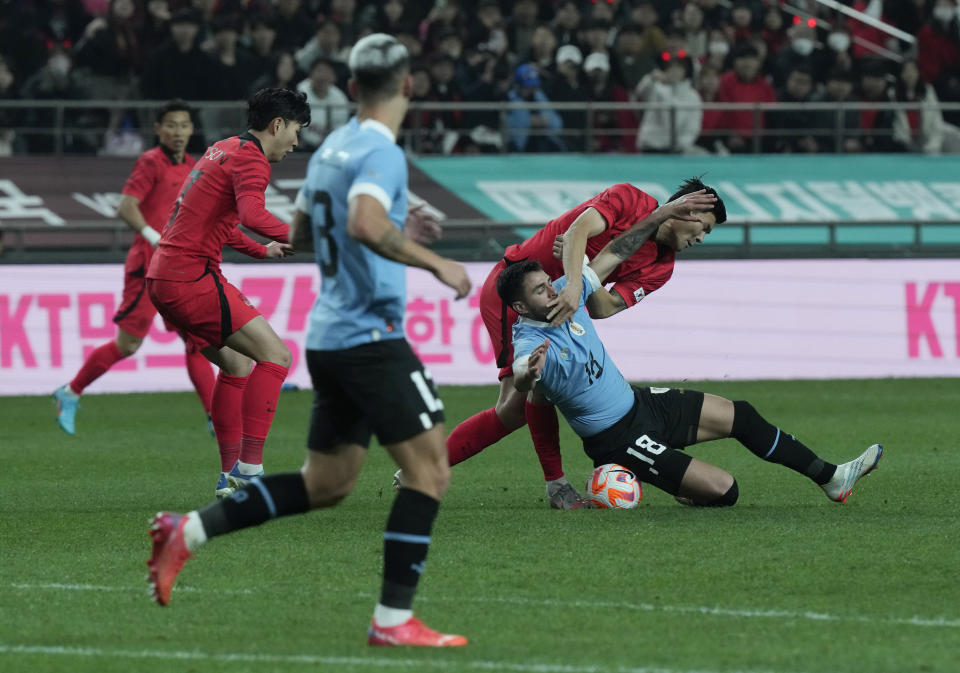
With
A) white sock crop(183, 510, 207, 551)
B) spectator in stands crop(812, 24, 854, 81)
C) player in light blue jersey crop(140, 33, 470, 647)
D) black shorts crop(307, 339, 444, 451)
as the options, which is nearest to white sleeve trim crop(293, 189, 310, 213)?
player in light blue jersey crop(140, 33, 470, 647)

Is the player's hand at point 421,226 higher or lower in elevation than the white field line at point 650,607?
higher

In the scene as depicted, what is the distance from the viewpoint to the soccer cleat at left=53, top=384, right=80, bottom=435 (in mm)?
12641

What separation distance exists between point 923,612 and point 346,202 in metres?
2.47

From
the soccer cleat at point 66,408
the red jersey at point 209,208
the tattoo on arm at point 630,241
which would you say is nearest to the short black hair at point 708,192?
the tattoo on arm at point 630,241

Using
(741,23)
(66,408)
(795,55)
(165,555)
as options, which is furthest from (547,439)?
(741,23)

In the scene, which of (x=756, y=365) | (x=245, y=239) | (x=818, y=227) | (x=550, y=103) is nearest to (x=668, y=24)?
(x=550, y=103)

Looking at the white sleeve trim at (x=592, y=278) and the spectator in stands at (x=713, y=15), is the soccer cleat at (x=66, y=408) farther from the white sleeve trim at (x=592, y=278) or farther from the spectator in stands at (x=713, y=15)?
the spectator in stands at (x=713, y=15)

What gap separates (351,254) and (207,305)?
3577 millimetres

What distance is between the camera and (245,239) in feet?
31.0

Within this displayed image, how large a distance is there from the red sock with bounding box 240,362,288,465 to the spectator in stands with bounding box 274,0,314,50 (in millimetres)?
10805

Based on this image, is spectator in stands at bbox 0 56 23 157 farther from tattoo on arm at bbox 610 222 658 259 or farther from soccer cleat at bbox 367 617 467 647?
soccer cleat at bbox 367 617 467 647

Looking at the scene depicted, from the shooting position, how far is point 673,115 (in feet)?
62.0

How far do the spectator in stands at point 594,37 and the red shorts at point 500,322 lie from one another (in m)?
11.3

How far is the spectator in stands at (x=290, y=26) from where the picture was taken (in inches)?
755
